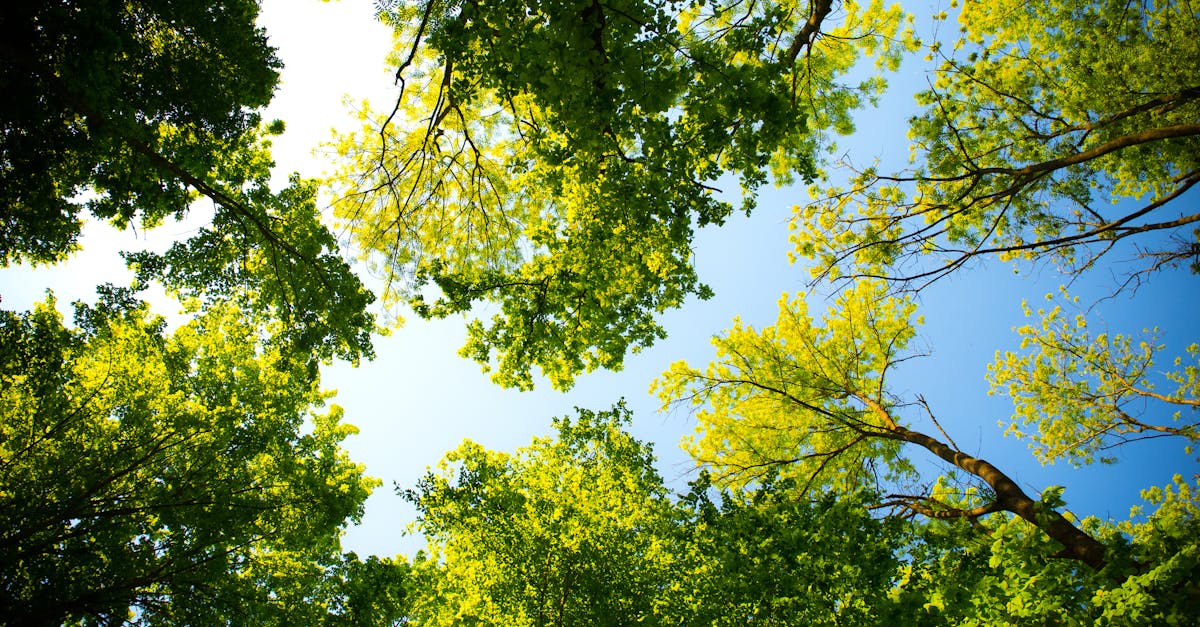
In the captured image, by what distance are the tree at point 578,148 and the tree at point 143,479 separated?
3.10 m

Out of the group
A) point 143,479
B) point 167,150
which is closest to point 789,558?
point 167,150

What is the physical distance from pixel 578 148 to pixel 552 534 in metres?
5.67

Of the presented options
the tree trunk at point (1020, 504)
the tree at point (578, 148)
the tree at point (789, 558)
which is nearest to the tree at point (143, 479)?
the tree at point (578, 148)

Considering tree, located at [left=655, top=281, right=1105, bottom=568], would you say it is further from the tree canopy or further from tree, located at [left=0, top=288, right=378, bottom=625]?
tree, located at [left=0, top=288, right=378, bottom=625]

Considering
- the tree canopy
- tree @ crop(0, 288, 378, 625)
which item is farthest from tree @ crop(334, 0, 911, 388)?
tree @ crop(0, 288, 378, 625)

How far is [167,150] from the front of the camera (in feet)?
20.5

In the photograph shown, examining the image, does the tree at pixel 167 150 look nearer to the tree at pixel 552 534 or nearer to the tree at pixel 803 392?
the tree at pixel 552 534

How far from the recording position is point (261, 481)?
344 inches

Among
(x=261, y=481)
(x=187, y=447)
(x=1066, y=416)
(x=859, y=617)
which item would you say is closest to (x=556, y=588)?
(x=859, y=617)

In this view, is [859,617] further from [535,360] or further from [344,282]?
[344,282]

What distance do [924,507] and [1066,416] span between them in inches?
229

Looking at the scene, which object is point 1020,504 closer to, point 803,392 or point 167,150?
point 803,392

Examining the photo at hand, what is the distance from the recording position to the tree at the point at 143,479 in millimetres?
6223

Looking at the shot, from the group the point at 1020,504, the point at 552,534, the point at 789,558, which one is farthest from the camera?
the point at 552,534
